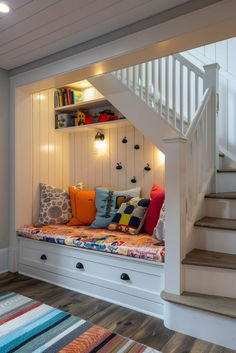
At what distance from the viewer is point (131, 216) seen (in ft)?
8.99

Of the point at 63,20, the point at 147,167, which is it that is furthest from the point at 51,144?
the point at 63,20

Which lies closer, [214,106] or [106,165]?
[214,106]

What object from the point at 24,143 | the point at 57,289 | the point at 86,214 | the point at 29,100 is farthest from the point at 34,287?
the point at 29,100

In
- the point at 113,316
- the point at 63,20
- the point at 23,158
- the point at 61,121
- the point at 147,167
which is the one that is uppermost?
the point at 63,20

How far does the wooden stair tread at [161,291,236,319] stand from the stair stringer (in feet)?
4.18

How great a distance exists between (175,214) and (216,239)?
44cm

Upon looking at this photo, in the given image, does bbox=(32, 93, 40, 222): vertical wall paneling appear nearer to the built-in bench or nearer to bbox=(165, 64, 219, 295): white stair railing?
the built-in bench

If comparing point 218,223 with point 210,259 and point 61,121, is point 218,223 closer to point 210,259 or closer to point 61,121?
point 210,259

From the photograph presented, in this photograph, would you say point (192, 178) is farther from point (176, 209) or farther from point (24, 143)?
point (24, 143)

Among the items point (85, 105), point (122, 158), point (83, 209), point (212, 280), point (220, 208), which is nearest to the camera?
point (212, 280)

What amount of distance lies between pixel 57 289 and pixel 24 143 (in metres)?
1.64

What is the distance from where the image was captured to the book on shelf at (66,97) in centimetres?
356

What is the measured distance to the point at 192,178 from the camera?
2.12 meters

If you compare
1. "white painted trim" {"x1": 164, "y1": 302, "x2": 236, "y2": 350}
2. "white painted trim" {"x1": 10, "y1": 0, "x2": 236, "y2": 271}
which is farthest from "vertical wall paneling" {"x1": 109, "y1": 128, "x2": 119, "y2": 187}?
"white painted trim" {"x1": 164, "y1": 302, "x2": 236, "y2": 350}
